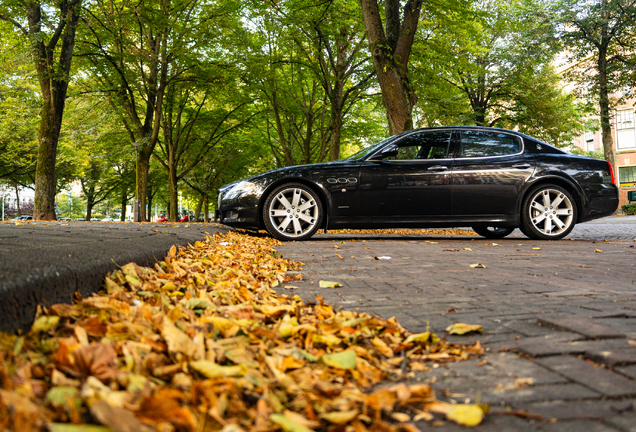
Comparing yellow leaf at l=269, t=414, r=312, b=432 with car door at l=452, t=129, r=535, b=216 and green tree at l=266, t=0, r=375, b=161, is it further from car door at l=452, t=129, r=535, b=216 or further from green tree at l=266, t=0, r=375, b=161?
green tree at l=266, t=0, r=375, b=161

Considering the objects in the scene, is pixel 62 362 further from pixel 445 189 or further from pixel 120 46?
pixel 120 46

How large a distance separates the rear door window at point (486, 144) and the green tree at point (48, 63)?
11.8 metres

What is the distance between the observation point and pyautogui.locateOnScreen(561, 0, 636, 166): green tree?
81.5ft

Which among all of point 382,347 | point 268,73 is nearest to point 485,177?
point 382,347

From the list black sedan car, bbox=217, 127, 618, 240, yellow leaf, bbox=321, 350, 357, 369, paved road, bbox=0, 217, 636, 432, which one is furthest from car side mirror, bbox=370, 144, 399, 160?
yellow leaf, bbox=321, 350, 357, 369

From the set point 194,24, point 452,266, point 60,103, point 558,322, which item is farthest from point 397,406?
point 194,24

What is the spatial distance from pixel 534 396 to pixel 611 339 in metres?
0.71

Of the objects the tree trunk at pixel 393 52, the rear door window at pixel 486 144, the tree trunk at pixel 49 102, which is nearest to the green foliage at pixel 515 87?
the tree trunk at pixel 393 52

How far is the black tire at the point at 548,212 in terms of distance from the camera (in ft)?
22.8

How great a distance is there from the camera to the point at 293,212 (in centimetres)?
667

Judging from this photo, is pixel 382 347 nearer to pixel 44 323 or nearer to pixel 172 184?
pixel 44 323

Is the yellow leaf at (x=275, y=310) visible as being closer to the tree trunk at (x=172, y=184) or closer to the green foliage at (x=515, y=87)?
the green foliage at (x=515, y=87)

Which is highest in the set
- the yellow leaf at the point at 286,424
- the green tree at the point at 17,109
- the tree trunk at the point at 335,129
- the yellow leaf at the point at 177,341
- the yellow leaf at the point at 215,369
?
the green tree at the point at 17,109

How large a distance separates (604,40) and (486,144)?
78.8 ft
